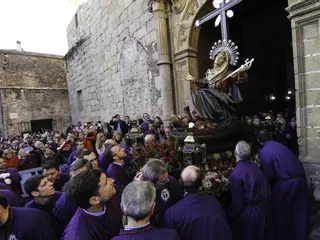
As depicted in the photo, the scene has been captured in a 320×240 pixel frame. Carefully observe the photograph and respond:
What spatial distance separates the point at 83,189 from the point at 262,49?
892 cm

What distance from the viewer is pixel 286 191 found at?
2670mm

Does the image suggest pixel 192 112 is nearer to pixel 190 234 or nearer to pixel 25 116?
pixel 190 234

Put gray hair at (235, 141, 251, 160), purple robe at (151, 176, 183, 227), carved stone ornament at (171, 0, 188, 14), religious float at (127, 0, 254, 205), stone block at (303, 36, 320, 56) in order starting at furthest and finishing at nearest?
carved stone ornament at (171, 0, 188, 14)
stone block at (303, 36, 320, 56)
religious float at (127, 0, 254, 205)
gray hair at (235, 141, 251, 160)
purple robe at (151, 176, 183, 227)

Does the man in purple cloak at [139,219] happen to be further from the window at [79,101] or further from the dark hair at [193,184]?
the window at [79,101]

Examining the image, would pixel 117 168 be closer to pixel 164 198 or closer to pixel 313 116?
pixel 164 198

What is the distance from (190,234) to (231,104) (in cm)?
267

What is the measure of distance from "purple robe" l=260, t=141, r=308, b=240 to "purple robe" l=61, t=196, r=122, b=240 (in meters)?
2.02

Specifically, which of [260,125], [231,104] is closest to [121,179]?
[231,104]

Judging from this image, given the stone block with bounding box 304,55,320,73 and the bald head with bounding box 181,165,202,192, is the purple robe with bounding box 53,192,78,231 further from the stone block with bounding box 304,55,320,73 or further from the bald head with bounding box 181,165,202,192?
the stone block with bounding box 304,55,320,73

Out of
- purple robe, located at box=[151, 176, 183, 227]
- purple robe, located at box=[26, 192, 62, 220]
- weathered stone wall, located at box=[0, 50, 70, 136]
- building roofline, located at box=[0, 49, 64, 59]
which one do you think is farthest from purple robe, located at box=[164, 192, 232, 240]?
building roofline, located at box=[0, 49, 64, 59]

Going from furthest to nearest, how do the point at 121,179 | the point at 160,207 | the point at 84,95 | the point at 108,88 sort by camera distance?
the point at 84,95 → the point at 108,88 → the point at 121,179 → the point at 160,207

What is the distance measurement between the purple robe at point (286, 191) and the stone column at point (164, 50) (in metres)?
3.68

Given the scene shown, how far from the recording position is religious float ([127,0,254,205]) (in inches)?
115

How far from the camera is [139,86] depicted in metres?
7.91
